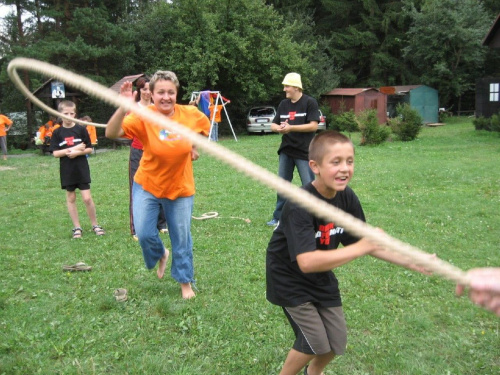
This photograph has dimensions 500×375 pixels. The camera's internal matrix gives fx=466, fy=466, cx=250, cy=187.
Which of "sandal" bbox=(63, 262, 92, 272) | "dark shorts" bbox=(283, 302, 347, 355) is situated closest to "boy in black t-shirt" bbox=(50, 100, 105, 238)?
"sandal" bbox=(63, 262, 92, 272)

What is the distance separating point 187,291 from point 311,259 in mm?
2427

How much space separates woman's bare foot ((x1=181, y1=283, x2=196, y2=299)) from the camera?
4.60 metres

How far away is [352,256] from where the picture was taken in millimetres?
2197

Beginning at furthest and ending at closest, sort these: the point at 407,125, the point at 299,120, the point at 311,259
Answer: the point at 407,125 < the point at 299,120 < the point at 311,259

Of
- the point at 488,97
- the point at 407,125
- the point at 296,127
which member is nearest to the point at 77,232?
the point at 296,127

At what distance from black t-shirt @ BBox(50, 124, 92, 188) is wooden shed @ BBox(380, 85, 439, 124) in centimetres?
2858

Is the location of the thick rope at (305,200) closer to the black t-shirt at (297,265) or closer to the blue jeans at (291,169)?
the black t-shirt at (297,265)

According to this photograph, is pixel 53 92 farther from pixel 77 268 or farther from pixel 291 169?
pixel 77 268

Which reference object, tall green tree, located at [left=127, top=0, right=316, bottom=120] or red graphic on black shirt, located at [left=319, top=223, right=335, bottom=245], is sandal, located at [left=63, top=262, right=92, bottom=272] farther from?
tall green tree, located at [left=127, top=0, right=316, bottom=120]

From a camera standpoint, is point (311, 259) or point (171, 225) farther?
point (171, 225)

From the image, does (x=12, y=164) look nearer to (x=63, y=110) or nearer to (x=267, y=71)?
(x=63, y=110)

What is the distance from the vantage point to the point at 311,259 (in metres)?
2.49

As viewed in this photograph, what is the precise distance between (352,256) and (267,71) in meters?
25.9

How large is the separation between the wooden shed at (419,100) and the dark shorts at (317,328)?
3141cm
